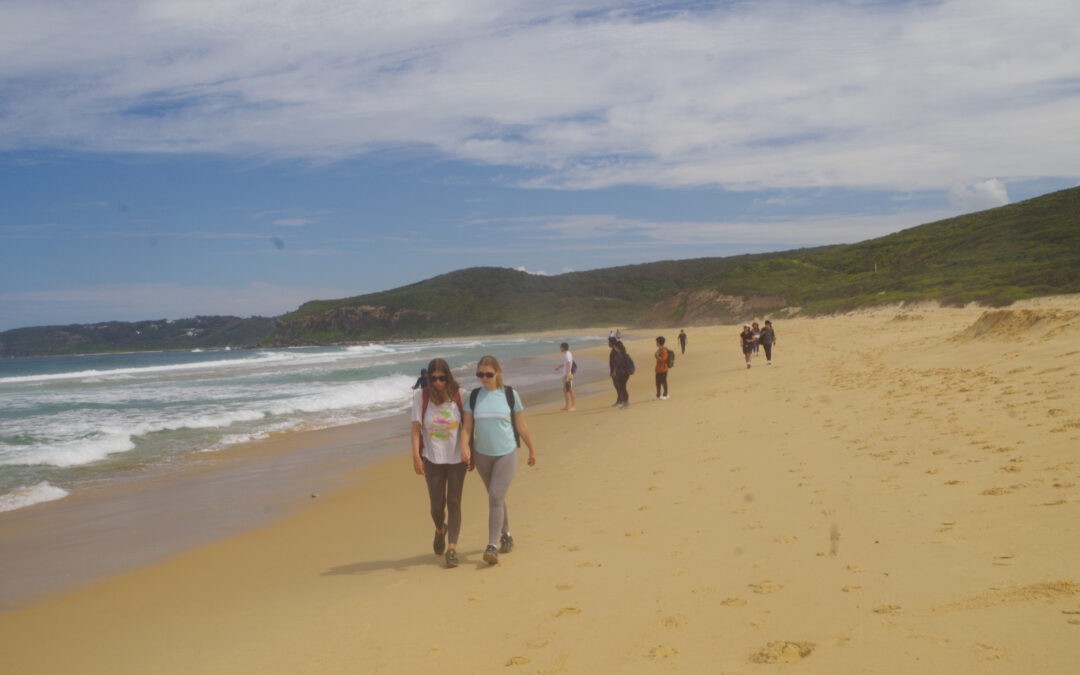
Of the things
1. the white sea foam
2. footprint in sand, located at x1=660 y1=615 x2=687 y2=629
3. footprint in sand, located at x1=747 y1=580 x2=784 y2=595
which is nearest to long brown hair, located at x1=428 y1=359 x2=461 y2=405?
footprint in sand, located at x1=660 y1=615 x2=687 y2=629

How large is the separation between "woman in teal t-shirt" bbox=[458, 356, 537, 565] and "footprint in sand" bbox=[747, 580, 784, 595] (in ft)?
6.79

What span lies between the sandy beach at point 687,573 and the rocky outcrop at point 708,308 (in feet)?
231

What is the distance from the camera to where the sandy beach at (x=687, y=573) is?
3686 millimetres

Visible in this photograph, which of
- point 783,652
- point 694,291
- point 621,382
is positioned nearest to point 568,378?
point 621,382

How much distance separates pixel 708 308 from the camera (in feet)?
303

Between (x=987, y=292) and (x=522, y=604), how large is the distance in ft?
156

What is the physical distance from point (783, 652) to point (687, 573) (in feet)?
4.58

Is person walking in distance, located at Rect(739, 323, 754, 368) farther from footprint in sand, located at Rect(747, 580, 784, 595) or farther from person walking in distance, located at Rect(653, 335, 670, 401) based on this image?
footprint in sand, located at Rect(747, 580, 784, 595)

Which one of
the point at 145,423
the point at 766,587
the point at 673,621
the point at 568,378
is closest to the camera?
the point at 673,621

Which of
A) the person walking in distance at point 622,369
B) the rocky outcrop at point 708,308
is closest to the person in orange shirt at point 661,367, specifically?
the person walking in distance at point 622,369

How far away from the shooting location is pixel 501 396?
5.93 m

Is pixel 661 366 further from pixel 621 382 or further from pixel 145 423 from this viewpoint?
pixel 145 423

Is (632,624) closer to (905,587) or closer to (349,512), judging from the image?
(905,587)

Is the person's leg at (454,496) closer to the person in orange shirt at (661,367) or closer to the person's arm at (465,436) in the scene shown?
the person's arm at (465,436)
